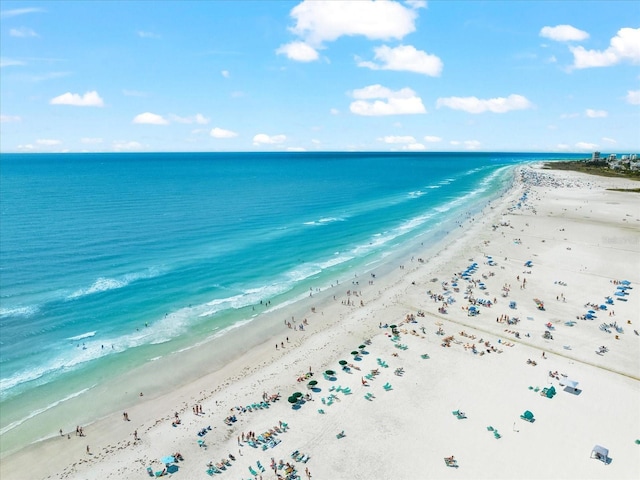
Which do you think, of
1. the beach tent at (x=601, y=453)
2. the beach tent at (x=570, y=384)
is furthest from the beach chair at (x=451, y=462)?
the beach tent at (x=570, y=384)

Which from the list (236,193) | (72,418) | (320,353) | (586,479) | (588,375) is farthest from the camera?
(236,193)

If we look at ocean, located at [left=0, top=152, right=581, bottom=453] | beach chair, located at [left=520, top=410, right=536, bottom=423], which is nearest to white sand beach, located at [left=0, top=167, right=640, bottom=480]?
beach chair, located at [left=520, top=410, right=536, bottom=423]

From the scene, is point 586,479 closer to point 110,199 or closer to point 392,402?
point 392,402

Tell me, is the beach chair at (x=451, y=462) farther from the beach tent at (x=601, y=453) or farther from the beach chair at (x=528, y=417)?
the beach tent at (x=601, y=453)

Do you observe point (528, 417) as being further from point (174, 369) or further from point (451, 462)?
point (174, 369)

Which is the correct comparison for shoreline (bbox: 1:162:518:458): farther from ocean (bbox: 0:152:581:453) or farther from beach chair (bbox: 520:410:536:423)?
beach chair (bbox: 520:410:536:423)

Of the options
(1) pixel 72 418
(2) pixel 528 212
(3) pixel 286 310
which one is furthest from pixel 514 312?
(2) pixel 528 212

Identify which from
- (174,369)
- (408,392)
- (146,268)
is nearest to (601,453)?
(408,392)
